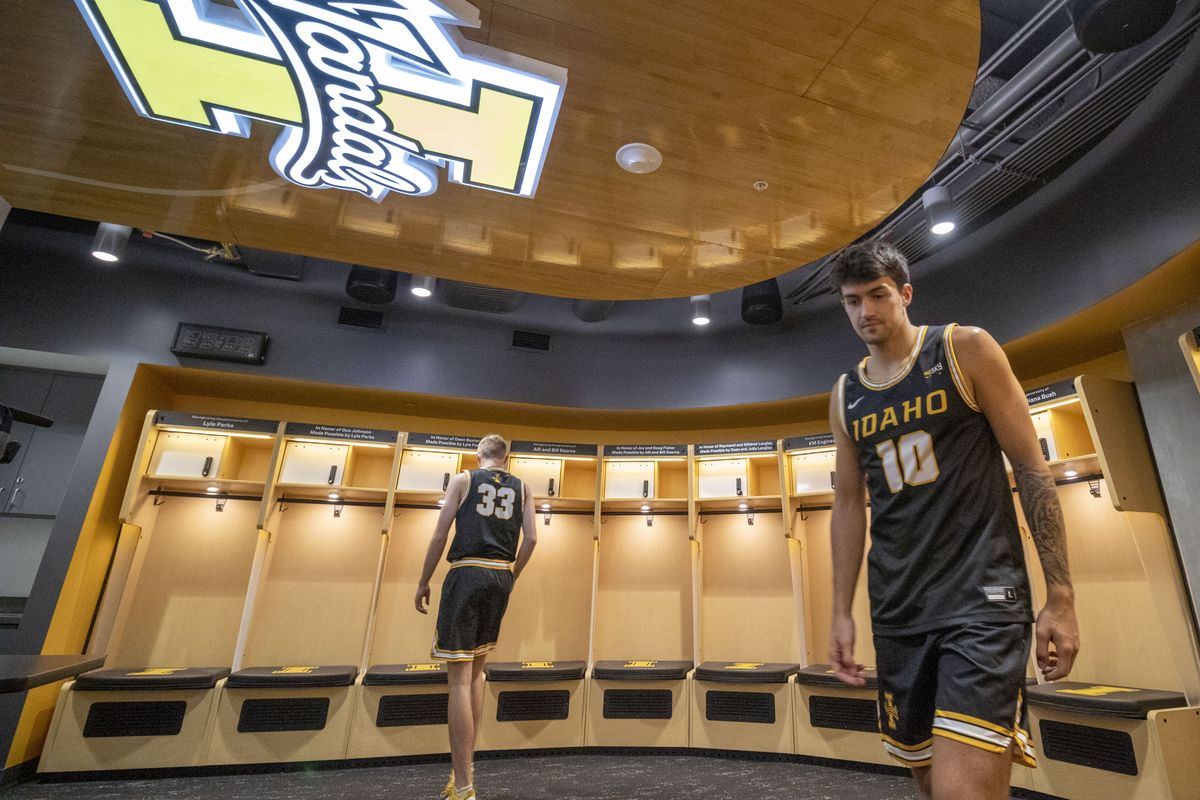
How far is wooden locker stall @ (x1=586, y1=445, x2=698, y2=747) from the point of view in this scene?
186 inches

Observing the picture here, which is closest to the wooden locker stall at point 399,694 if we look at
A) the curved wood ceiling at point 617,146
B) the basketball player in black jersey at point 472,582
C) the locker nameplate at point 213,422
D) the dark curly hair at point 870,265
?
the basketball player in black jersey at point 472,582

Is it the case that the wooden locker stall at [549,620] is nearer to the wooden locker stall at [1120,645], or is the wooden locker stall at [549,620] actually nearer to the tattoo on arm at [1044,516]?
the wooden locker stall at [1120,645]

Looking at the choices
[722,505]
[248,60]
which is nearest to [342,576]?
[722,505]

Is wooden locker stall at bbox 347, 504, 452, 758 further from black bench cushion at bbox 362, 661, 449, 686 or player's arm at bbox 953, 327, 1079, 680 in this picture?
player's arm at bbox 953, 327, 1079, 680

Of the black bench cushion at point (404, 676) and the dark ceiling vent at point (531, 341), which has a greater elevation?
the dark ceiling vent at point (531, 341)

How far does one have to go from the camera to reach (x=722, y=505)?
5109 mm

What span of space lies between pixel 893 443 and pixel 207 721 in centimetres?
427

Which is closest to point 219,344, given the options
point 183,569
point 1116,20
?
point 183,569

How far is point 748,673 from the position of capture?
4.00 metres

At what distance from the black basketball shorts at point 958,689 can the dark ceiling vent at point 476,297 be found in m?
4.27

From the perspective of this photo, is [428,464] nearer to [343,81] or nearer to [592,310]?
[592,310]

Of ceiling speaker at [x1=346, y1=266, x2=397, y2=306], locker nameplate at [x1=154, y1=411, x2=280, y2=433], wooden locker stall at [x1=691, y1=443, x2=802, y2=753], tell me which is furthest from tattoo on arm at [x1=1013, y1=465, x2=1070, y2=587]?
locker nameplate at [x1=154, y1=411, x2=280, y2=433]

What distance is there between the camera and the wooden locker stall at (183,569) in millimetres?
3561

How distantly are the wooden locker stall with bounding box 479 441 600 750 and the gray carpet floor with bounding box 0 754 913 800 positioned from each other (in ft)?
0.85
